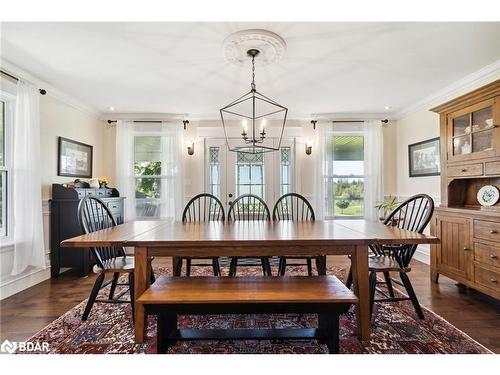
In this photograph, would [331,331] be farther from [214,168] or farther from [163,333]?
[214,168]

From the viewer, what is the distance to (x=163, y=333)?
1737 mm

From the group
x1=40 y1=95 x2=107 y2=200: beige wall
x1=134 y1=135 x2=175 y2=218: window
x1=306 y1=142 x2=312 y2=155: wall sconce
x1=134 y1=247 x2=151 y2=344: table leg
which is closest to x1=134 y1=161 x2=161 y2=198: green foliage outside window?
x1=134 y1=135 x2=175 y2=218: window

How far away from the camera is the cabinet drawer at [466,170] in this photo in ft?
9.21

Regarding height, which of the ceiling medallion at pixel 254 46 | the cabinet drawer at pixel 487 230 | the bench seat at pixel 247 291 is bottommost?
the bench seat at pixel 247 291

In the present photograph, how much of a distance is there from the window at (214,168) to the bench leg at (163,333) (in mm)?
3276

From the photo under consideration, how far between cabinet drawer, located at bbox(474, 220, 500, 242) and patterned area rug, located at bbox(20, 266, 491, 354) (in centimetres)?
89

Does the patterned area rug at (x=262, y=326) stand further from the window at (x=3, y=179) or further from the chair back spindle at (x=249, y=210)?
the window at (x=3, y=179)

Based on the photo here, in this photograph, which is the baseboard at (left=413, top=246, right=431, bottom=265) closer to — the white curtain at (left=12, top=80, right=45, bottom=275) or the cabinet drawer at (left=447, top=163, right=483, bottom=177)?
the cabinet drawer at (left=447, top=163, right=483, bottom=177)

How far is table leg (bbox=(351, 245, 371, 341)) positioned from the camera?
6.33 feet

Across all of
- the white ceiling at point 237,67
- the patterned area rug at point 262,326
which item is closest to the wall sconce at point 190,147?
the white ceiling at point 237,67

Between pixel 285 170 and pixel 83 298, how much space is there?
3.43 metres

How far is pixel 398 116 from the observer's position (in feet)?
15.9
